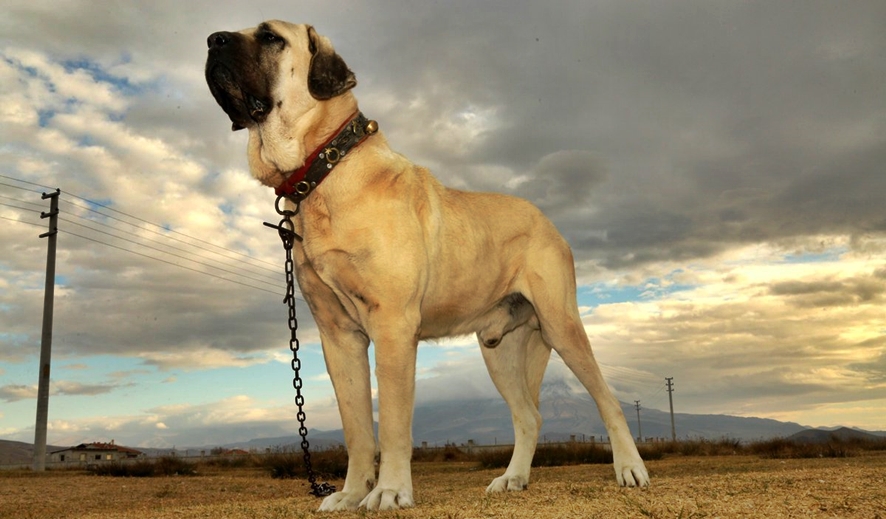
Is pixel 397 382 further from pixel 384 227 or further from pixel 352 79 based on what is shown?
pixel 352 79

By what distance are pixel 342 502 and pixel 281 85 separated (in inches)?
114

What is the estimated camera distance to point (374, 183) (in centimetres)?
490

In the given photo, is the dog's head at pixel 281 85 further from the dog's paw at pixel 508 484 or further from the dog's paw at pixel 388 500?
the dog's paw at pixel 508 484

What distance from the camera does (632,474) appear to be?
19.0 feet

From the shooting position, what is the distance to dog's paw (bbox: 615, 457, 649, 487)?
5.75m

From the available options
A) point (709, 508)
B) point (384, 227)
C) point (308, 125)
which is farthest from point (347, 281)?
point (709, 508)

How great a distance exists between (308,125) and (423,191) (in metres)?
1.00

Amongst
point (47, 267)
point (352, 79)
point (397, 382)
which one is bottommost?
point (397, 382)

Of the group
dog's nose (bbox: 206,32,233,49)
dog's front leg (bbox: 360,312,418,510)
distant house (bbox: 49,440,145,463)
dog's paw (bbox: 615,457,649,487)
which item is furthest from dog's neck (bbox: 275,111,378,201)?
distant house (bbox: 49,440,145,463)

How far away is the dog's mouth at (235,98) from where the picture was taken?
4680 mm

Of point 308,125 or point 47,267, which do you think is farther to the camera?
point 47,267

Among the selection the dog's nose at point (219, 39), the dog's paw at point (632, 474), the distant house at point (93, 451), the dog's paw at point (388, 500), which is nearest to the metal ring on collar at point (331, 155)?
the dog's nose at point (219, 39)

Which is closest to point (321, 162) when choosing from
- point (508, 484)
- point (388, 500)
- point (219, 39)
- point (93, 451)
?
point (219, 39)

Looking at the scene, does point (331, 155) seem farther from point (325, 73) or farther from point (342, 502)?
point (342, 502)
